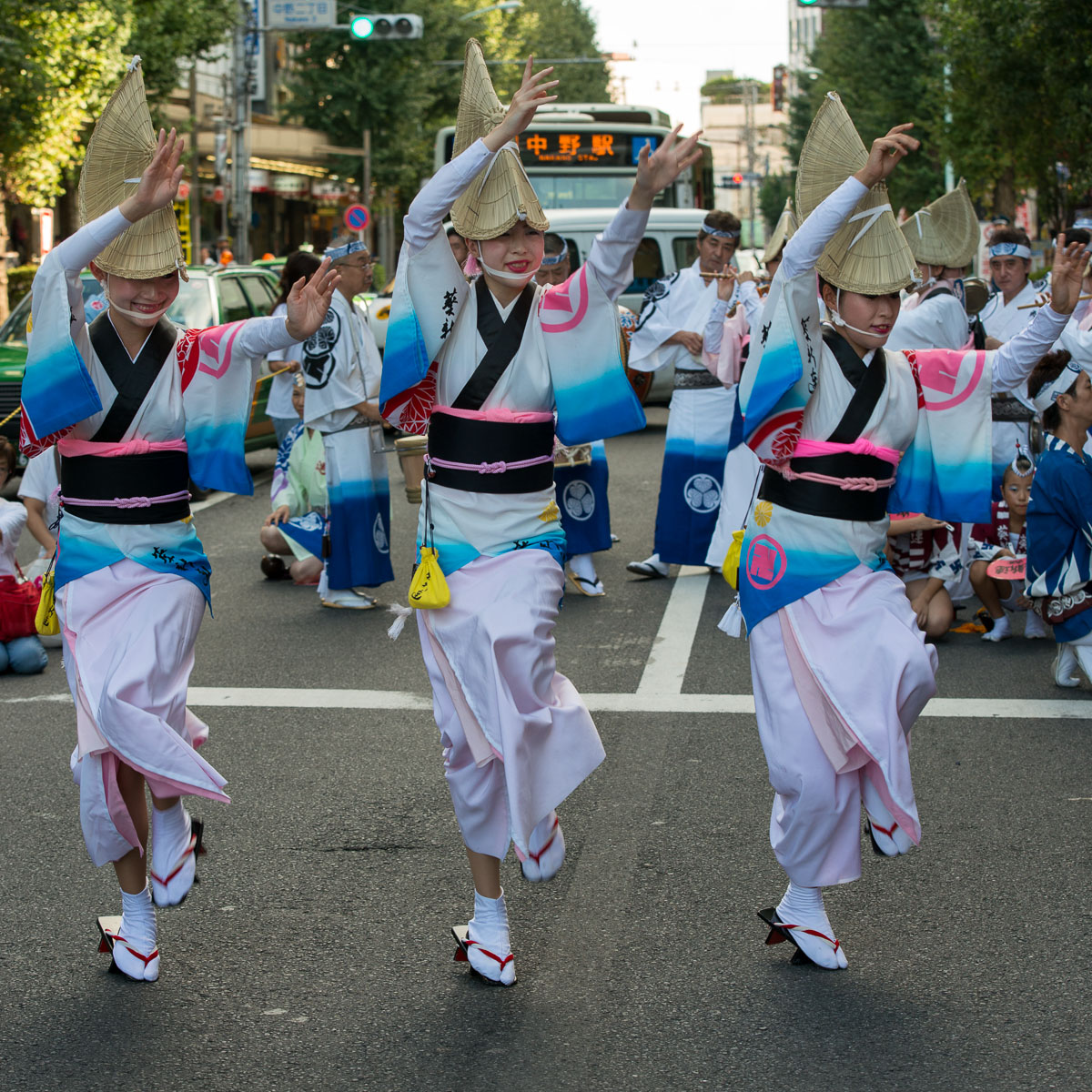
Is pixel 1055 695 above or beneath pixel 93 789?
beneath

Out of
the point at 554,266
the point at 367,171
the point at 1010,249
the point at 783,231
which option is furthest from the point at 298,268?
the point at 367,171

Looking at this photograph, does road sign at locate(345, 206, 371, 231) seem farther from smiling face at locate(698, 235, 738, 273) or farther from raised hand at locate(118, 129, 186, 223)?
raised hand at locate(118, 129, 186, 223)

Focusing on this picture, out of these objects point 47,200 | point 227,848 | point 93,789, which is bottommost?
point 227,848

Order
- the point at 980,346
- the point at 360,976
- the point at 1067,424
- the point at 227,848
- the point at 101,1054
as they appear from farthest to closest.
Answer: the point at 980,346, the point at 1067,424, the point at 227,848, the point at 360,976, the point at 101,1054

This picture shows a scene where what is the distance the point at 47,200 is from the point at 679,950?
21400mm

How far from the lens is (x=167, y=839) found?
4066 mm

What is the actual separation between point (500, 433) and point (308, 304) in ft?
2.05

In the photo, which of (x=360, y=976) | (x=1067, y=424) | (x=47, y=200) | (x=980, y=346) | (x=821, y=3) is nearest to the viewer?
(x=360, y=976)

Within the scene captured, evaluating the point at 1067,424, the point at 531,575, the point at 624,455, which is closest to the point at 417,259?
the point at 531,575

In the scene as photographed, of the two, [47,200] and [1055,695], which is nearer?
[1055,695]

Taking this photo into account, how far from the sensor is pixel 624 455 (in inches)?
573

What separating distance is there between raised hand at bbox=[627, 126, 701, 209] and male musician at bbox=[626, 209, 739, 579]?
16.8 feet

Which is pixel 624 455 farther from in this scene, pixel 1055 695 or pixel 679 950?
pixel 679 950

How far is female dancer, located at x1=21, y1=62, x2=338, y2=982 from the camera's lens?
12.7 feet
